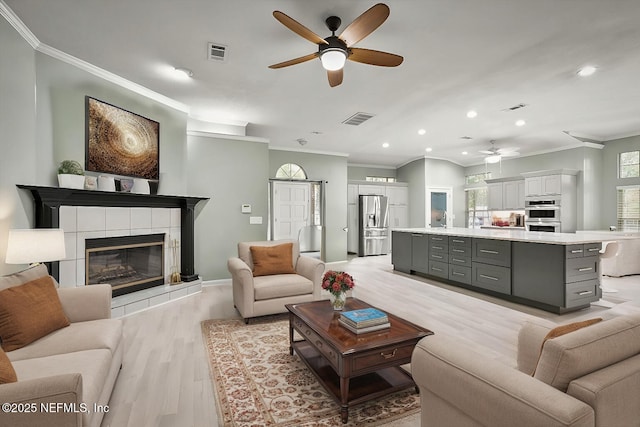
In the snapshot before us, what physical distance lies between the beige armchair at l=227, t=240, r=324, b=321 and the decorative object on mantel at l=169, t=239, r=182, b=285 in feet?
4.66

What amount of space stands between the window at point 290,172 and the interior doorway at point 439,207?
4.00 meters

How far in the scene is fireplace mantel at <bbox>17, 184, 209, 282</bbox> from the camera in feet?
9.96

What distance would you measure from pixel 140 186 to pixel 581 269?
226 inches

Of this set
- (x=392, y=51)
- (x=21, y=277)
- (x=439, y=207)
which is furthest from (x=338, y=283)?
(x=439, y=207)

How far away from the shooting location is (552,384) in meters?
1.06

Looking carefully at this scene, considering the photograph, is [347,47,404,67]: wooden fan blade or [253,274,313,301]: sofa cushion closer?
[347,47,404,67]: wooden fan blade

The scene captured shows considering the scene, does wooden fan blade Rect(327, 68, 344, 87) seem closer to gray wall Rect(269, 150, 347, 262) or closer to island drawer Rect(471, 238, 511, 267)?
island drawer Rect(471, 238, 511, 267)

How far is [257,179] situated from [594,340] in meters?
5.14

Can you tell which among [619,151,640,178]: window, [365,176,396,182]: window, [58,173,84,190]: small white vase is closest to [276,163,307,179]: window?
[365,176,396,182]: window

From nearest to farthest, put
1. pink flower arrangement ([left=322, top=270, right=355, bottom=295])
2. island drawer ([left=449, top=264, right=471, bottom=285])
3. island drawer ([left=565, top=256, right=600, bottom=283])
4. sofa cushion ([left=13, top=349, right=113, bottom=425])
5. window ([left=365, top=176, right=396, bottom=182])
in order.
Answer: sofa cushion ([left=13, top=349, right=113, bottom=425])
pink flower arrangement ([left=322, top=270, right=355, bottom=295])
island drawer ([left=565, top=256, right=600, bottom=283])
island drawer ([left=449, top=264, right=471, bottom=285])
window ([left=365, top=176, right=396, bottom=182])

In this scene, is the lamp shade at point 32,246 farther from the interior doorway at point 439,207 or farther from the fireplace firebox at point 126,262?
the interior doorway at point 439,207

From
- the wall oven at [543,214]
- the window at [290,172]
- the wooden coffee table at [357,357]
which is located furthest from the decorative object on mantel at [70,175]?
the wall oven at [543,214]

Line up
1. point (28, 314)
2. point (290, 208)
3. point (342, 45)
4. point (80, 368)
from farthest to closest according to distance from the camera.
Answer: point (290, 208)
point (342, 45)
point (28, 314)
point (80, 368)

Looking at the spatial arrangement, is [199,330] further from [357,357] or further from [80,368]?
[357,357]
